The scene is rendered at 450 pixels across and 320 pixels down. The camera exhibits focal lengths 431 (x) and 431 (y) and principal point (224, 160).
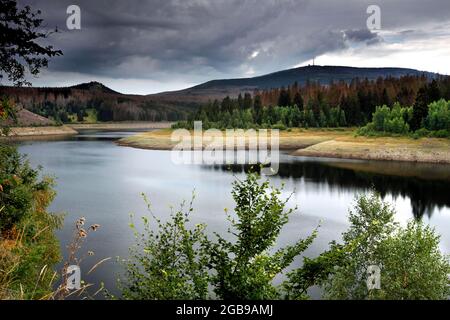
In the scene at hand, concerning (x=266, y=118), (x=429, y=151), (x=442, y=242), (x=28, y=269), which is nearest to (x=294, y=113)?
(x=266, y=118)

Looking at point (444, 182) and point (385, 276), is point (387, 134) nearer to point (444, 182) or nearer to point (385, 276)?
point (444, 182)

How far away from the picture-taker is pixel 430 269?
953 inches

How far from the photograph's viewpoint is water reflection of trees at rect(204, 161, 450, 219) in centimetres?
5644

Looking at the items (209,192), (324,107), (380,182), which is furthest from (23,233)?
(324,107)

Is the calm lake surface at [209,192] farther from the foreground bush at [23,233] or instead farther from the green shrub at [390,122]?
the green shrub at [390,122]

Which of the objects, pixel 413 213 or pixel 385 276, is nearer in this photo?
pixel 385 276

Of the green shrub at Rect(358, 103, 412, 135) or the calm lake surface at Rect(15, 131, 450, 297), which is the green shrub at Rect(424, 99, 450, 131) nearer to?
the green shrub at Rect(358, 103, 412, 135)

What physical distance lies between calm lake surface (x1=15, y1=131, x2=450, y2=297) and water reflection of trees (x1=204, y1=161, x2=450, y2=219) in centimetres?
12

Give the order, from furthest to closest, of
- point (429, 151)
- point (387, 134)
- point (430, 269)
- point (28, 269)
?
point (387, 134) < point (429, 151) < point (430, 269) < point (28, 269)

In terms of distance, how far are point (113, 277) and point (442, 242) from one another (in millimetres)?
28335

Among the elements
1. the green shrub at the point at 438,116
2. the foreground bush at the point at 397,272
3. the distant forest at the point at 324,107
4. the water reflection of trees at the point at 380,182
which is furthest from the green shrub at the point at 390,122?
the foreground bush at the point at 397,272

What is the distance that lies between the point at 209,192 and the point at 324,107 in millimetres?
97936

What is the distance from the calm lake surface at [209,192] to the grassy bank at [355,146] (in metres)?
7.29
